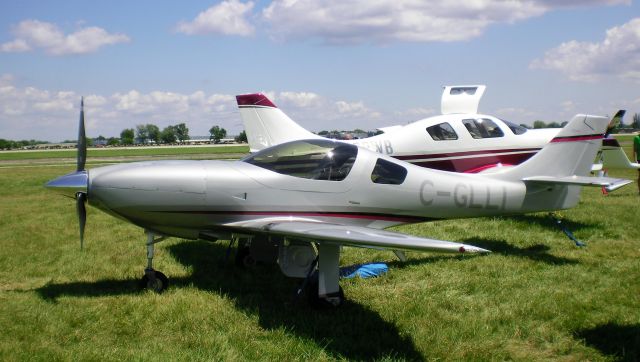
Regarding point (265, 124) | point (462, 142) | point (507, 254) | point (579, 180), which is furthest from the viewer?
point (265, 124)

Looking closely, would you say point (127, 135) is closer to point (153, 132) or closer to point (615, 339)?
point (153, 132)

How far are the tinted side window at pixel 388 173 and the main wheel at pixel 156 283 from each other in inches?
123

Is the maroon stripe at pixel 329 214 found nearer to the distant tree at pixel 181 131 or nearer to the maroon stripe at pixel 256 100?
the maroon stripe at pixel 256 100

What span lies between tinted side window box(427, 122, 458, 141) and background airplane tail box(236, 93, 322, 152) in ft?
12.5

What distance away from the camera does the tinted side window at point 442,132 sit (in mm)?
10977

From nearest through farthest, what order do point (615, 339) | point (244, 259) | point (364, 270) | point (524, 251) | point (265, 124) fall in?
point (615, 339) < point (364, 270) < point (244, 259) < point (524, 251) < point (265, 124)

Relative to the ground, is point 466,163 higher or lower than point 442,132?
lower

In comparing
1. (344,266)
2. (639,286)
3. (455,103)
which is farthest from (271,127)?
(639,286)

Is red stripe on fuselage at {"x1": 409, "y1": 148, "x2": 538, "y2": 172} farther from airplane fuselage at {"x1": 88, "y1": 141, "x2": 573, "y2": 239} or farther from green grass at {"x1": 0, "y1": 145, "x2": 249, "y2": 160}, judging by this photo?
green grass at {"x1": 0, "y1": 145, "x2": 249, "y2": 160}

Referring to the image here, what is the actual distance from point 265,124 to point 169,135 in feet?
599

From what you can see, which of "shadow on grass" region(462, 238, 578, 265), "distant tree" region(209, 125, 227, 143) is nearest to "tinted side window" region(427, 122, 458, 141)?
"shadow on grass" region(462, 238, 578, 265)

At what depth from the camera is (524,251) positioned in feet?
28.8

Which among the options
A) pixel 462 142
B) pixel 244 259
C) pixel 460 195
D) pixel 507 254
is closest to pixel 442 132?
pixel 462 142

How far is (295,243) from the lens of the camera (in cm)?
620
